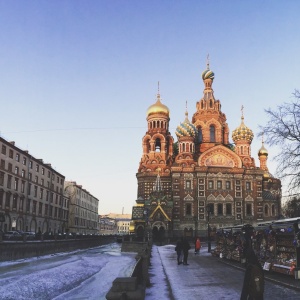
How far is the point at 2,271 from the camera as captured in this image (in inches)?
1076

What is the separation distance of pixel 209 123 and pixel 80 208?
37.0 metres

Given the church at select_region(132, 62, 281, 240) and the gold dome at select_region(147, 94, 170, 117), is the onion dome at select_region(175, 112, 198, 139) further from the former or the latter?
the gold dome at select_region(147, 94, 170, 117)

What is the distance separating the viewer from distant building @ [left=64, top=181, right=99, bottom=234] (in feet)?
278

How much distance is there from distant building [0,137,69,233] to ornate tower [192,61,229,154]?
88.5ft

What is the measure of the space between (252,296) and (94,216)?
10792cm

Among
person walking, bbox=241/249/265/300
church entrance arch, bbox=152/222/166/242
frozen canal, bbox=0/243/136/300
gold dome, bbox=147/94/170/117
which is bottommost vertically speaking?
frozen canal, bbox=0/243/136/300

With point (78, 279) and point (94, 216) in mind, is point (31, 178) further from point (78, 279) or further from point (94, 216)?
point (94, 216)

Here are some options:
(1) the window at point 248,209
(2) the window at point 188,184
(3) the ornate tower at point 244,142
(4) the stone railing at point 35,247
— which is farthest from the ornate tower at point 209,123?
(4) the stone railing at point 35,247

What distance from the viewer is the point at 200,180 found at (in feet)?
220

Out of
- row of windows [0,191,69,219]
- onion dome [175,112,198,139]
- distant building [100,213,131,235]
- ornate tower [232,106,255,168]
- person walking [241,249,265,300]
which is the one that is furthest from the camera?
distant building [100,213,131,235]

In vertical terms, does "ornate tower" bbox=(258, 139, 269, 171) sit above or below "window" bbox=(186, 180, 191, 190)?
above

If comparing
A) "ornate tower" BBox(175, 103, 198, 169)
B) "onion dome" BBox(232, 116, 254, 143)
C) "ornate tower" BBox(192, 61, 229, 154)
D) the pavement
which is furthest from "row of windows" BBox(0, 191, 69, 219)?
the pavement

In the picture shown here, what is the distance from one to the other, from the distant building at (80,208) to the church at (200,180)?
60.3 feet

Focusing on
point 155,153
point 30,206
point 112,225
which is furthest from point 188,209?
point 112,225
